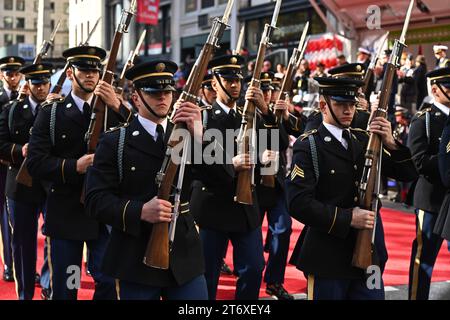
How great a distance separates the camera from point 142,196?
3.80 metres

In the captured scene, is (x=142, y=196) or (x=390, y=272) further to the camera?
(x=390, y=272)

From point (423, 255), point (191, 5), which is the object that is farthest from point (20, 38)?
point (423, 255)

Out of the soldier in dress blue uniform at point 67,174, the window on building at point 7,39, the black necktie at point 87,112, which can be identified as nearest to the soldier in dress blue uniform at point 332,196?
the soldier in dress blue uniform at point 67,174

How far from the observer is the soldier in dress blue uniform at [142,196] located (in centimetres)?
370

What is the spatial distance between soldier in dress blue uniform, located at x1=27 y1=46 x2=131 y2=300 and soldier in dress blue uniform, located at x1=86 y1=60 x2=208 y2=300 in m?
1.05

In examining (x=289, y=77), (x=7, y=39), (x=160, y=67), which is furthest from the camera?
(x=7, y=39)

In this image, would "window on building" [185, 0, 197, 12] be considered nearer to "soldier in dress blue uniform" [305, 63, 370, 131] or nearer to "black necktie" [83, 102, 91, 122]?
"soldier in dress blue uniform" [305, 63, 370, 131]

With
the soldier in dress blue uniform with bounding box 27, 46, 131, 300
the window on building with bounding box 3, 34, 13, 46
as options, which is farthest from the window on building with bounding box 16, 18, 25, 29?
the soldier in dress blue uniform with bounding box 27, 46, 131, 300

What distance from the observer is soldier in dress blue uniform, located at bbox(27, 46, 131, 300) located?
16.0ft

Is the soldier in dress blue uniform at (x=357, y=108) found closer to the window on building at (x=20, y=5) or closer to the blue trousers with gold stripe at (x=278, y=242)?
the blue trousers with gold stripe at (x=278, y=242)

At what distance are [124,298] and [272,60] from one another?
15371 mm

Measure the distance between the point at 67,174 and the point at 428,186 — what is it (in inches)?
108

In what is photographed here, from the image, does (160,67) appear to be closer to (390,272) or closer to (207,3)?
(390,272)
